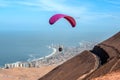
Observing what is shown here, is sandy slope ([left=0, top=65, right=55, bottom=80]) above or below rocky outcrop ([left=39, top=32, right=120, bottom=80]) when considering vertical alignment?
below

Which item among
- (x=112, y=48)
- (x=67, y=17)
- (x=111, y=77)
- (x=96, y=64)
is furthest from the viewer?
(x=112, y=48)

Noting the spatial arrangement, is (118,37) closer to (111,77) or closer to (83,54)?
(83,54)

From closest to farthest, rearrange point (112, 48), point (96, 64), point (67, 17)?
point (67, 17), point (96, 64), point (112, 48)

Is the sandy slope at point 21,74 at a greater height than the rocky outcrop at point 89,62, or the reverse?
the rocky outcrop at point 89,62

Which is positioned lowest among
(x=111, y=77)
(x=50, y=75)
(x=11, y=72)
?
(x=11, y=72)

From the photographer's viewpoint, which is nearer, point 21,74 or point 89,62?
point 89,62

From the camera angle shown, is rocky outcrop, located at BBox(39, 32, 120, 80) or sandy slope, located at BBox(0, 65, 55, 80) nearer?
rocky outcrop, located at BBox(39, 32, 120, 80)

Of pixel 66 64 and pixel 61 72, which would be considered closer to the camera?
pixel 61 72

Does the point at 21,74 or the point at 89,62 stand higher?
the point at 89,62

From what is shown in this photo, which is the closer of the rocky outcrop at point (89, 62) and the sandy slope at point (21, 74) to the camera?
the rocky outcrop at point (89, 62)

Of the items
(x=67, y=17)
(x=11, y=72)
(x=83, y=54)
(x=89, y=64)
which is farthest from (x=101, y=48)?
(x=11, y=72)

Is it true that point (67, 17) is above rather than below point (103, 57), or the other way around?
above
